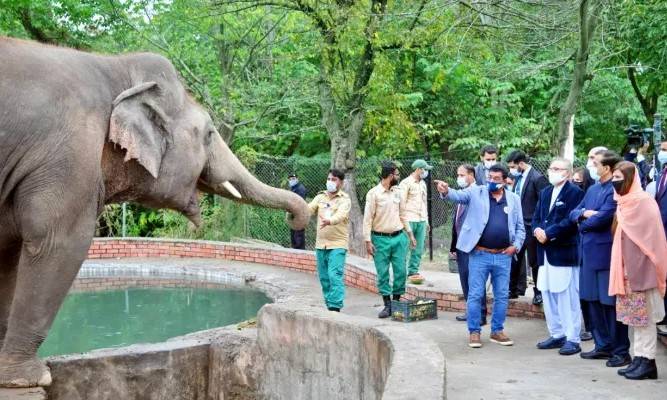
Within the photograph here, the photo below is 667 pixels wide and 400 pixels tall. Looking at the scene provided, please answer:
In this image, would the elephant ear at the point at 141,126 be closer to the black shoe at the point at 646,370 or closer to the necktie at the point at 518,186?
the black shoe at the point at 646,370

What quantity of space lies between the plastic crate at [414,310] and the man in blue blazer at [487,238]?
1480mm

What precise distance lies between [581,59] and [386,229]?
12.2 ft

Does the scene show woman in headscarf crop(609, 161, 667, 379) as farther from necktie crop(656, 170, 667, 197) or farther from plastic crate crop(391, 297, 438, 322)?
plastic crate crop(391, 297, 438, 322)

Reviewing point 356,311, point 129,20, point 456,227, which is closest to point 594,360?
point 456,227

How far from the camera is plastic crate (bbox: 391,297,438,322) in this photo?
984 cm

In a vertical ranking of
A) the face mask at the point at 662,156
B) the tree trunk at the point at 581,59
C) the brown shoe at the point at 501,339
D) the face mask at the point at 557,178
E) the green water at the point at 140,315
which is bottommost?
the green water at the point at 140,315

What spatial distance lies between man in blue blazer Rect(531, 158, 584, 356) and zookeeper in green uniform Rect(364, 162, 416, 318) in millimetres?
2231

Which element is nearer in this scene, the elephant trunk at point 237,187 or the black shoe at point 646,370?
the elephant trunk at point 237,187

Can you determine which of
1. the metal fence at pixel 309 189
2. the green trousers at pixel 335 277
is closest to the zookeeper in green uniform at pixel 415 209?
the green trousers at pixel 335 277

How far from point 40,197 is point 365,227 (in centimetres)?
527

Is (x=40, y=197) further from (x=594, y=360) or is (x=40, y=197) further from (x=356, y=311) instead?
(x=356, y=311)

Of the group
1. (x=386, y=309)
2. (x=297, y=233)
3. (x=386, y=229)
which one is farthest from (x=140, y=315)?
(x=297, y=233)

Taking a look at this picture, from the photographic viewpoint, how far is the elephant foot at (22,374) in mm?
5551

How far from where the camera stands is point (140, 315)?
13.1 metres
